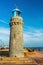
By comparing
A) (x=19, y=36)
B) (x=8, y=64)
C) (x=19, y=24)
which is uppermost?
(x=19, y=24)

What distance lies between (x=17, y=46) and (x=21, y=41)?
103 cm

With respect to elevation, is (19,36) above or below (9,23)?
below

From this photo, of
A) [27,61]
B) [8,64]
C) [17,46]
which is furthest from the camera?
[17,46]

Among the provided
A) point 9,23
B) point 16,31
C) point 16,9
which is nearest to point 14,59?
point 16,31

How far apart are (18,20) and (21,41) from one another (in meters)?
3.38

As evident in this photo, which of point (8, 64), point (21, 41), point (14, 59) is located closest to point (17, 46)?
point (21, 41)

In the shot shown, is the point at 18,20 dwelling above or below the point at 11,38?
above

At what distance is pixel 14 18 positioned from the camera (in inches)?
1020

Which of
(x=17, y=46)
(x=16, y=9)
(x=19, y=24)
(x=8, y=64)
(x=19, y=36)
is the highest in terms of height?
(x=16, y=9)

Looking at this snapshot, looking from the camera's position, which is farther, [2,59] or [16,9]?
[16,9]

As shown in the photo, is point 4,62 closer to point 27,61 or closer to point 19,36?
point 27,61

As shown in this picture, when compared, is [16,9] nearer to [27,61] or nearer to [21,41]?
[21,41]

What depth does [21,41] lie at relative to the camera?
83.7 feet

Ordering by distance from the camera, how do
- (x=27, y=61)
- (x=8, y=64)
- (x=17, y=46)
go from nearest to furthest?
(x=8, y=64) → (x=27, y=61) → (x=17, y=46)
